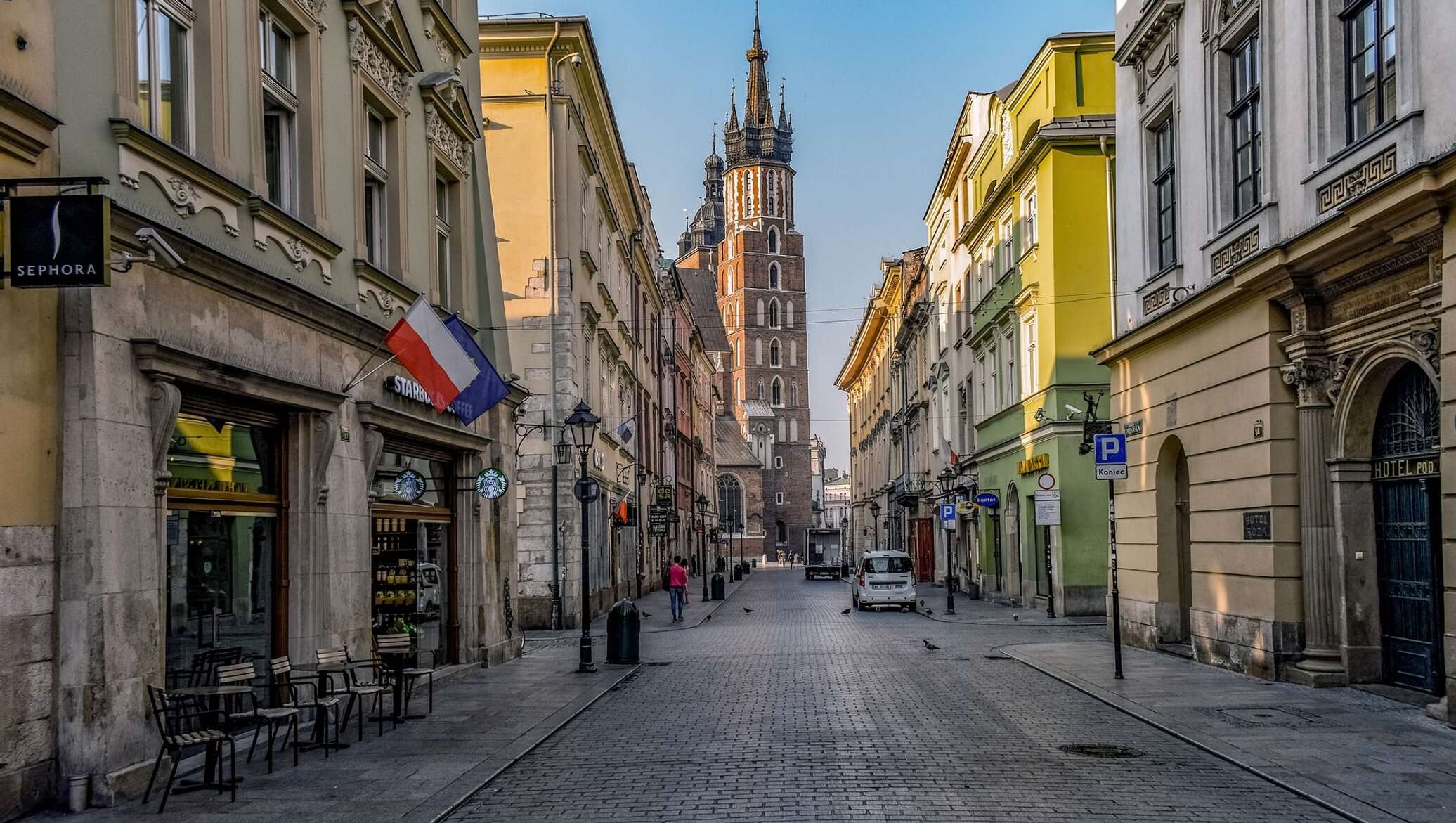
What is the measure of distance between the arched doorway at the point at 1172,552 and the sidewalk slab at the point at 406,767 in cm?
903

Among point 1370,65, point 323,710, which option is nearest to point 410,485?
point 323,710

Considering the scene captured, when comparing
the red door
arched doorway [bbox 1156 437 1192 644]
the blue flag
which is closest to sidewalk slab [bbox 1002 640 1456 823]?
arched doorway [bbox 1156 437 1192 644]

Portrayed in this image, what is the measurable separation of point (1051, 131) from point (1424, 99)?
18325mm

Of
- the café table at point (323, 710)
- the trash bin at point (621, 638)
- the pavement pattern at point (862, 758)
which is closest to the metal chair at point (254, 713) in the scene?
the café table at point (323, 710)

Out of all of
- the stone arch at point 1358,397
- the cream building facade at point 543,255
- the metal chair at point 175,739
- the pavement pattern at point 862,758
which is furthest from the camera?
the cream building facade at point 543,255

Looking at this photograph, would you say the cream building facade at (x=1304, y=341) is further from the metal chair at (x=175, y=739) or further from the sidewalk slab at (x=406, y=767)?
the metal chair at (x=175, y=739)

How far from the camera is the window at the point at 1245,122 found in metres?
17.0

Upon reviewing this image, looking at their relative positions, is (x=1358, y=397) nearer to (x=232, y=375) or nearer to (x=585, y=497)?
(x=585, y=497)

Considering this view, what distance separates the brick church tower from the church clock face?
92.2 metres

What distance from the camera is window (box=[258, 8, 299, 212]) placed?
529 inches

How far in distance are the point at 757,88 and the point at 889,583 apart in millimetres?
118116

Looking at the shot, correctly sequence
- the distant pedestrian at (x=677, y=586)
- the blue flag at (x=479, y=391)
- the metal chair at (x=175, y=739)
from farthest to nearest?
the distant pedestrian at (x=677, y=586), the blue flag at (x=479, y=391), the metal chair at (x=175, y=739)

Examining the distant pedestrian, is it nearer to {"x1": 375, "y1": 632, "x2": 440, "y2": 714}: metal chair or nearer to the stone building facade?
the stone building facade

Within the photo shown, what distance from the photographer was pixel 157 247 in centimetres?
984
